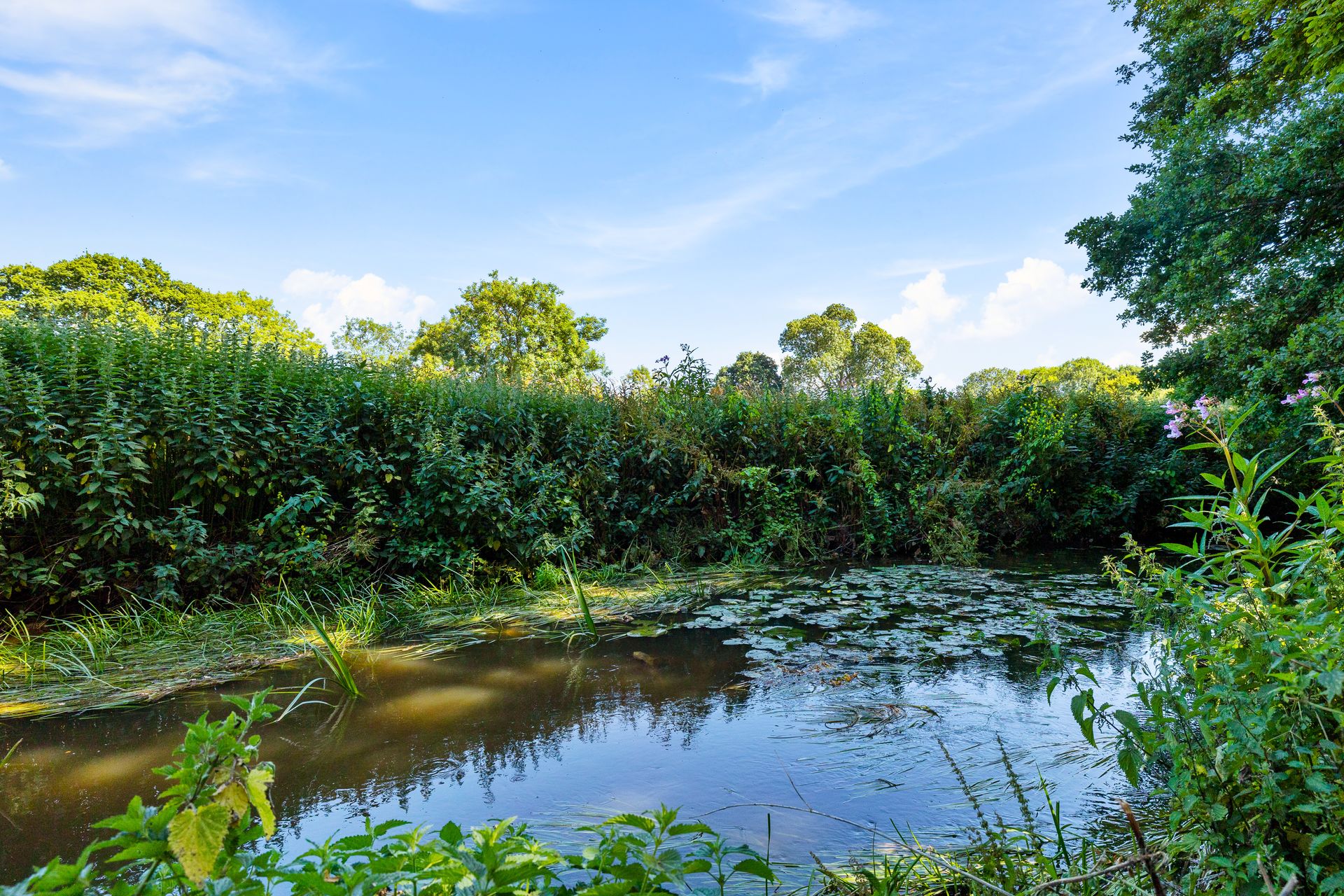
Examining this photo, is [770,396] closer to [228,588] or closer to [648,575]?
[648,575]

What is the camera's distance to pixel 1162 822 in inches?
74.7

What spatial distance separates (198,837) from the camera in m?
0.89

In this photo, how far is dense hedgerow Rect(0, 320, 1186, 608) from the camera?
456cm

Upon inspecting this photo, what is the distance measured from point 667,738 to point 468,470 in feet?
11.7

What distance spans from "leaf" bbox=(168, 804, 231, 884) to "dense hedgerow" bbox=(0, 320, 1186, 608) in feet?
15.0

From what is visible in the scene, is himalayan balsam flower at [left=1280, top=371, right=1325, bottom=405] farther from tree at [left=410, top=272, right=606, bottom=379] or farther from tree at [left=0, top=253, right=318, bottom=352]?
tree at [left=410, top=272, right=606, bottom=379]

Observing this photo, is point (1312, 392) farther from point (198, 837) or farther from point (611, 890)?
point (198, 837)

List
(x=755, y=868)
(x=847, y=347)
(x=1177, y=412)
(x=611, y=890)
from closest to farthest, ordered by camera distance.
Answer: (x=611, y=890) → (x=755, y=868) → (x=1177, y=412) → (x=847, y=347)

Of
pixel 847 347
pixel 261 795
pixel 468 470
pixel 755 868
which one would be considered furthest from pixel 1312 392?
pixel 847 347

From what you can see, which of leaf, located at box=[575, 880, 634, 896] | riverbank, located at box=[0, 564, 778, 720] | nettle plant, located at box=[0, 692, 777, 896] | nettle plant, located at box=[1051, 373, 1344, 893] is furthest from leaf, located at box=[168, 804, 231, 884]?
riverbank, located at box=[0, 564, 778, 720]

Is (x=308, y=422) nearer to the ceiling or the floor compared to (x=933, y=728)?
nearer to the ceiling

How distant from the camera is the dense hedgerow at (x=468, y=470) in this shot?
456 cm

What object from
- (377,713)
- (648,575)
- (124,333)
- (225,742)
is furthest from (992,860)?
(124,333)

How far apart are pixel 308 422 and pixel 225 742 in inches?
210
